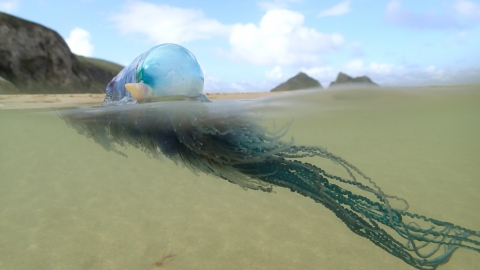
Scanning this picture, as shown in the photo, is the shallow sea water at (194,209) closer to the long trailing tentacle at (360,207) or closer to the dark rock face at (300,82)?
the long trailing tentacle at (360,207)

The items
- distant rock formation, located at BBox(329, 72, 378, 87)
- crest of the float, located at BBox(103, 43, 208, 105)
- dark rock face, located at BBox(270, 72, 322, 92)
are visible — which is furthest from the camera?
dark rock face, located at BBox(270, 72, 322, 92)

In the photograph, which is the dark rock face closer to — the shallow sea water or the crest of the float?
the shallow sea water

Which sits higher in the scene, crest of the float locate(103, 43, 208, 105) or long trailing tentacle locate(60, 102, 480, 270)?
crest of the float locate(103, 43, 208, 105)

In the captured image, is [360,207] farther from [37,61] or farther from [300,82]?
[37,61]

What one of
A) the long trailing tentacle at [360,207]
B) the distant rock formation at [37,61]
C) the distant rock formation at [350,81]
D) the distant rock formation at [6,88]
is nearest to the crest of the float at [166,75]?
the long trailing tentacle at [360,207]

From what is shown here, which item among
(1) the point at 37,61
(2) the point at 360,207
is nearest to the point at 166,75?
(2) the point at 360,207

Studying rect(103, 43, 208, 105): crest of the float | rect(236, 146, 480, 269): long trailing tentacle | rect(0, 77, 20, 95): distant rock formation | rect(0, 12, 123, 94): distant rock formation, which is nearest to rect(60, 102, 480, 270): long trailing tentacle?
rect(236, 146, 480, 269): long trailing tentacle

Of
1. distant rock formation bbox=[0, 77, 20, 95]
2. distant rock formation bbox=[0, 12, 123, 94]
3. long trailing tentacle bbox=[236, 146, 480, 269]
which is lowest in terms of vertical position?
long trailing tentacle bbox=[236, 146, 480, 269]
